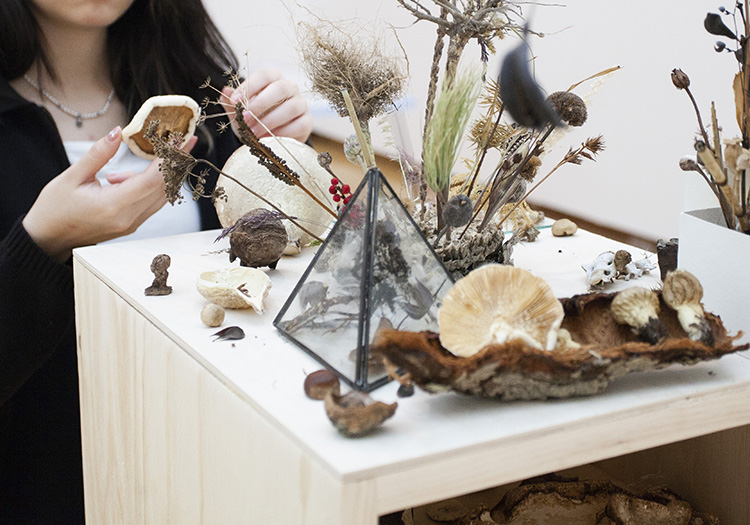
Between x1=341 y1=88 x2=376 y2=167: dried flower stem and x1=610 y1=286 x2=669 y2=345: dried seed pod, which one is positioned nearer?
x1=610 y1=286 x2=669 y2=345: dried seed pod

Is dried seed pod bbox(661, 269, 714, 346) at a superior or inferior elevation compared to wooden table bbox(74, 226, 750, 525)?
superior

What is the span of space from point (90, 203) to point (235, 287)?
0.32 metres

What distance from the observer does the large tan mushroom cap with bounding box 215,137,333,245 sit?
2.67 feet

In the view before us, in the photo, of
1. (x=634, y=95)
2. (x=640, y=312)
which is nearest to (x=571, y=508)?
(x=640, y=312)

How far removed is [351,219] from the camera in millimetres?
537

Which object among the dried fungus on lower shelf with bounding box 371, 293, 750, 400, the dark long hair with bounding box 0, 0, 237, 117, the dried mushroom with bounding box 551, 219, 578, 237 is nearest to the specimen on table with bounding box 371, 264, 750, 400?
the dried fungus on lower shelf with bounding box 371, 293, 750, 400

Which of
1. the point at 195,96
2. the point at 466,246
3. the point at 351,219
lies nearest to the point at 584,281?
the point at 466,246

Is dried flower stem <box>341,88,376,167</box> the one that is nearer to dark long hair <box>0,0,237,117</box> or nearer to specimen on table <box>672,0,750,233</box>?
specimen on table <box>672,0,750,233</box>

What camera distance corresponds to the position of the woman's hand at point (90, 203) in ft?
2.75

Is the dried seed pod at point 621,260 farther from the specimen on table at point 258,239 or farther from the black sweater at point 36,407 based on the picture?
the black sweater at point 36,407

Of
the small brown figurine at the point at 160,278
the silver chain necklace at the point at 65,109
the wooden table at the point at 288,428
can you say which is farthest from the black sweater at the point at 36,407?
the small brown figurine at the point at 160,278

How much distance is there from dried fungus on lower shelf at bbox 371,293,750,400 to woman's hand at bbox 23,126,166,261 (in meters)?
0.49

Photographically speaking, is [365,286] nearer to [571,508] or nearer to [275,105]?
[571,508]

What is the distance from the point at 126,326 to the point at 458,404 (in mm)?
337
